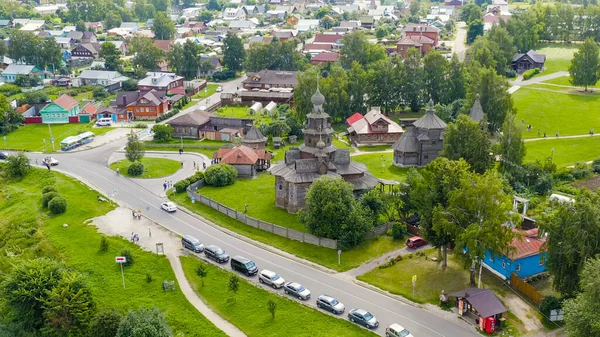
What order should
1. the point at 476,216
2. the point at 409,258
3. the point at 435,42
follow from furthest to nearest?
the point at 435,42 → the point at 409,258 → the point at 476,216

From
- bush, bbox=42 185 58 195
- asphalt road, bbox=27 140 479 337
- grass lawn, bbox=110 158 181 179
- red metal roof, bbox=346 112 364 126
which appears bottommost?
asphalt road, bbox=27 140 479 337

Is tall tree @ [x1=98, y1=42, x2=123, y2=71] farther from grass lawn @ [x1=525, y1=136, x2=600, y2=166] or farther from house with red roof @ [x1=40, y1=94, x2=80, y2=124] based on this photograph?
grass lawn @ [x1=525, y1=136, x2=600, y2=166]

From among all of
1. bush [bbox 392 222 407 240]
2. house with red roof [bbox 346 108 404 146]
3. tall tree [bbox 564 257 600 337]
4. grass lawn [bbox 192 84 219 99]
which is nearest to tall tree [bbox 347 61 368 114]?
house with red roof [bbox 346 108 404 146]

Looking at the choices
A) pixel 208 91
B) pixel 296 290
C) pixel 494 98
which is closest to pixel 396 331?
pixel 296 290

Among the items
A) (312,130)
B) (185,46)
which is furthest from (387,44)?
(312,130)

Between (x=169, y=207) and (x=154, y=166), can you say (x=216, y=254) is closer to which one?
(x=169, y=207)

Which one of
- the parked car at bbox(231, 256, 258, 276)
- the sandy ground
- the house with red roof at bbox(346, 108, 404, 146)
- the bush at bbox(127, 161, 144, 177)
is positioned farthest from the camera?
the house with red roof at bbox(346, 108, 404, 146)

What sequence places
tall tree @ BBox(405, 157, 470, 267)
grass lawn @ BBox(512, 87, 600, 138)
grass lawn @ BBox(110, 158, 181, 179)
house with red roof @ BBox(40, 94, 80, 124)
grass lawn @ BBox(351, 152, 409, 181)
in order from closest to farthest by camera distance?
tall tree @ BBox(405, 157, 470, 267)
grass lawn @ BBox(351, 152, 409, 181)
grass lawn @ BBox(110, 158, 181, 179)
grass lawn @ BBox(512, 87, 600, 138)
house with red roof @ BBox(40, 94, 80, 124)

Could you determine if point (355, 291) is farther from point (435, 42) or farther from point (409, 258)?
point (435, 42)
